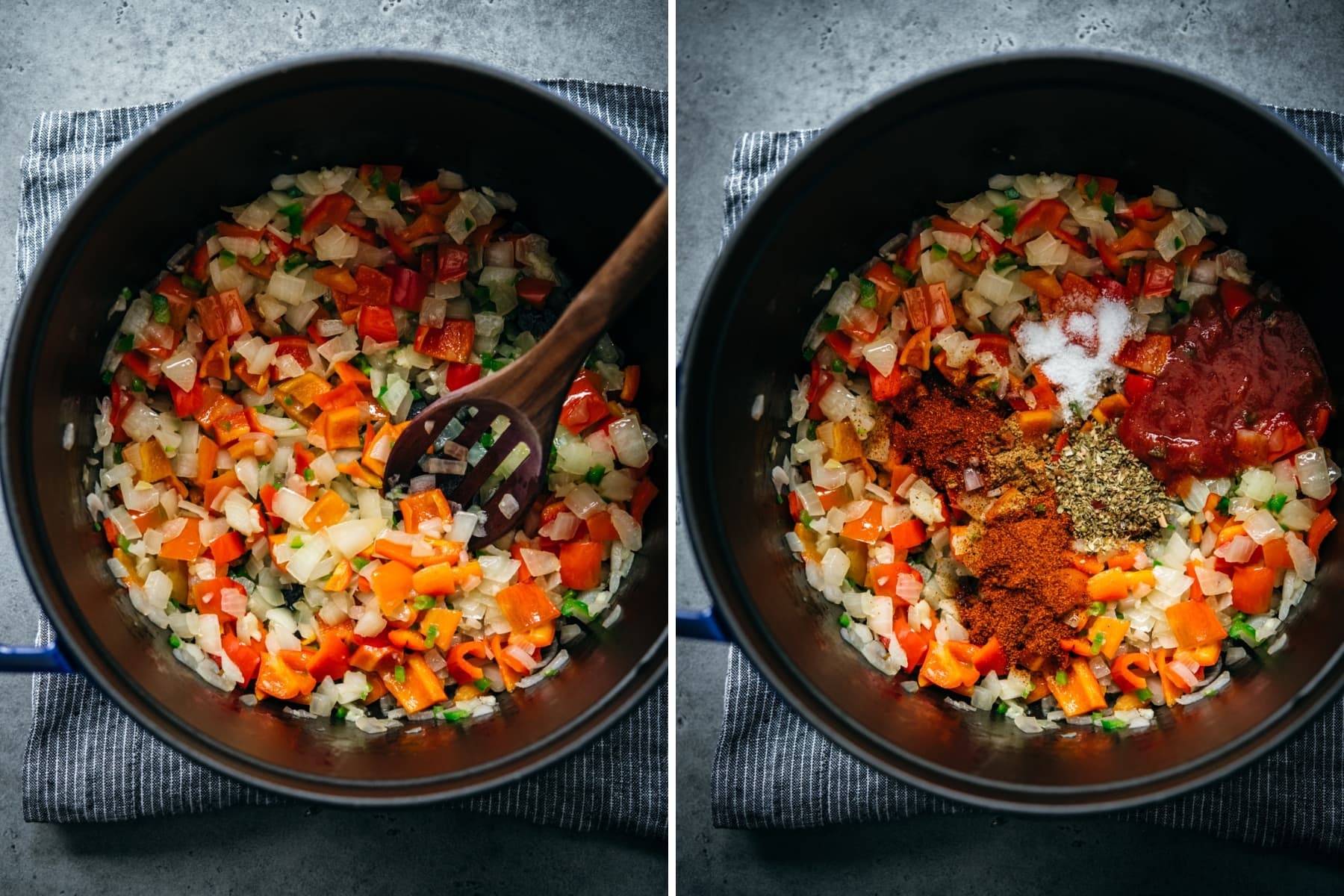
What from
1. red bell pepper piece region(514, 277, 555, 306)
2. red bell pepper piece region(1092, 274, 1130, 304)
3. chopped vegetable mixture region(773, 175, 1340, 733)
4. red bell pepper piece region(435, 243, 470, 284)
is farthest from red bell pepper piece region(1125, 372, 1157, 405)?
red bell pepper piece region(435, 243, 470, 284)

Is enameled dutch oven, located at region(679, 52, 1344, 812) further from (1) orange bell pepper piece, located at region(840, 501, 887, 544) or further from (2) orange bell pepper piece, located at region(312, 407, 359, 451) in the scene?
(2) orange bell pepper piece, located at region(312, 407, 359, 451)

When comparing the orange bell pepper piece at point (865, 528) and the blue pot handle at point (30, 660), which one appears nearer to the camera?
the blue pot handle at point (30, 660)

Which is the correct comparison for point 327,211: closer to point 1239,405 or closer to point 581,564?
point 581,564

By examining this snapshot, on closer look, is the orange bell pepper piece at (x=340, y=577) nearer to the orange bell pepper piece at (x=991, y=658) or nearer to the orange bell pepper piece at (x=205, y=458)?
the orange bell pepper piece at (x=205, y=458)

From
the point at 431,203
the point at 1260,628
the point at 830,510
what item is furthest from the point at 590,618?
the point at 1260,628

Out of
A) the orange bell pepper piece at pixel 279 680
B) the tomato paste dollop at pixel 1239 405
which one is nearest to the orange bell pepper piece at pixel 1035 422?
the tomato paste dollop at pixel 1239 405

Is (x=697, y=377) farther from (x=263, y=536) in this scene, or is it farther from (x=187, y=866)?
(x=187, y=866)
